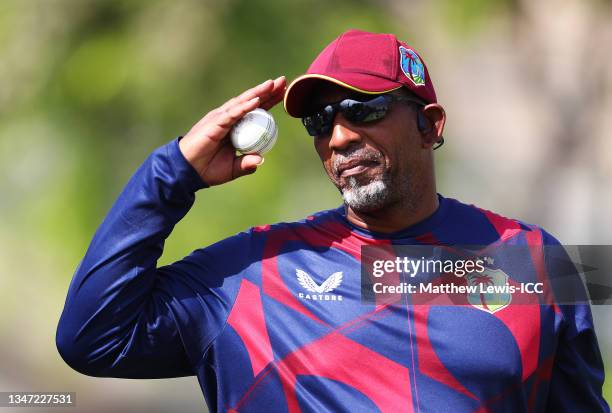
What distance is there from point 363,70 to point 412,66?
0.73 ft

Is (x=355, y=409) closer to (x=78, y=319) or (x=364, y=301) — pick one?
(x=364, y=301)

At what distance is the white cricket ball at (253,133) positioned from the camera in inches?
116

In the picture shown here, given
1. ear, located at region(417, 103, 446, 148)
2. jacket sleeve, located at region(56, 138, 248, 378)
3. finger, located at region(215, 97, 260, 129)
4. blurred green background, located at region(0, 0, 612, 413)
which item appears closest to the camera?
jacket sleeve, located at region(56, 138, 248, 378)

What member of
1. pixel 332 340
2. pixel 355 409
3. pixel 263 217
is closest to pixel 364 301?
pixel 332 340

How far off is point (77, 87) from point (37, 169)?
829 millimetres

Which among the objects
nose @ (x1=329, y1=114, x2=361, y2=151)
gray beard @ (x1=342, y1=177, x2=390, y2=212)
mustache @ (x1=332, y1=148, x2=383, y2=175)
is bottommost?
gray beard @ (x1=342, y1=177, x2=390, y2=212)

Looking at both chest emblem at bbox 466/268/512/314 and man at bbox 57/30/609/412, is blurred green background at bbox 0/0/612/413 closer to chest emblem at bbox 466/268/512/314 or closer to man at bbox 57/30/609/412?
man at bbox 57/30/609/412

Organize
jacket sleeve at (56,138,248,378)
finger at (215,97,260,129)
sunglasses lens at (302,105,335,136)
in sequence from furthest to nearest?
sunglasses lens at (302,105,335,136)
finger at (215,97,260,129)
jacket sleeve at (56,138,248,378)

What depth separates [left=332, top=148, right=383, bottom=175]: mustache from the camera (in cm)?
298

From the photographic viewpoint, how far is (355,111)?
9.79 ft

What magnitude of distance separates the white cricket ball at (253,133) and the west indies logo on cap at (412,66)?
1.58 ft

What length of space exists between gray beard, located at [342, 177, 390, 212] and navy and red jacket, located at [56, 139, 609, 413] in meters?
0.15

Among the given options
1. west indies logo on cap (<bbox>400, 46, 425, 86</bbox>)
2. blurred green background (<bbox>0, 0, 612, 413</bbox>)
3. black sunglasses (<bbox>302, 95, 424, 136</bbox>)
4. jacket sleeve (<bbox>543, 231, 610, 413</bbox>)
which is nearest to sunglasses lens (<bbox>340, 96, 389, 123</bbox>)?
black sunglasses (<bbox>302, 95, 424, 136</bbox>)

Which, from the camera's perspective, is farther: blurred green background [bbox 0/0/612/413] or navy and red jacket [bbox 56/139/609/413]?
blurred green background [bbox 0/0/612/413]
